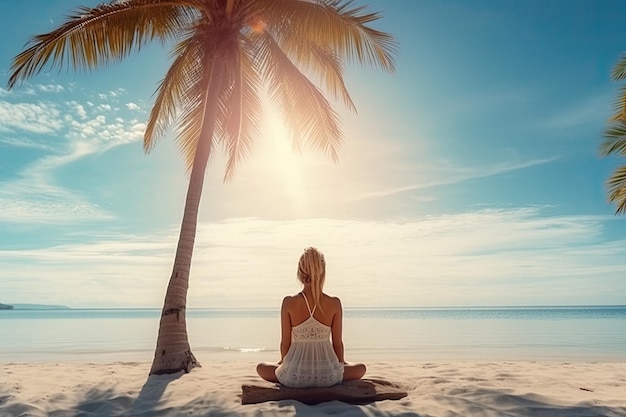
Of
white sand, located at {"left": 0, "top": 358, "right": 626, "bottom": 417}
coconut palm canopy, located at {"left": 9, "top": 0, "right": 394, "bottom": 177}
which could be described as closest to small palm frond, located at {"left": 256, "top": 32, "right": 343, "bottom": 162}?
coconut palm canopy, located at {"left": 9, "top": 0, "right": 394, "bottom": 177}

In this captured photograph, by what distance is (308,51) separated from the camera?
39.7 feet

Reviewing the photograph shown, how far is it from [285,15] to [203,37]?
67.0 inches

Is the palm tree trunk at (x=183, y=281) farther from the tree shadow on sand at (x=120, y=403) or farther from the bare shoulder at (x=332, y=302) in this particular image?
the bare shoulder at (x=332, y=302)

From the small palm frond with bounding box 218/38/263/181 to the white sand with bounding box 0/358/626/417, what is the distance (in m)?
5.81

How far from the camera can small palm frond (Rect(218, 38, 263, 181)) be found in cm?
1227

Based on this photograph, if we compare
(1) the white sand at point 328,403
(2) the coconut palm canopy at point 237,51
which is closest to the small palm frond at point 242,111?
(2) the coconut palm canopy at point 237,51

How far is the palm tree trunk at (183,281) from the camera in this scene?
8938 mm

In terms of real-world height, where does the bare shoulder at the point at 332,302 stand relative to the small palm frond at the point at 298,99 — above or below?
below

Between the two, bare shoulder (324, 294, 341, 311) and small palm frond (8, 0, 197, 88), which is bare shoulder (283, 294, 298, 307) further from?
small palm frond (8, 0, 197, 88)

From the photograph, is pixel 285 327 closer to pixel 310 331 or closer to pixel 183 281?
pixel 310 331

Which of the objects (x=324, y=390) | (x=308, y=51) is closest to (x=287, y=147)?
(x=308, y=51)

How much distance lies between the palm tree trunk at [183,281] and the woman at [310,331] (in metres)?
3.50

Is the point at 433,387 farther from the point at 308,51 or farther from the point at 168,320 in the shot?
the point at 308,51

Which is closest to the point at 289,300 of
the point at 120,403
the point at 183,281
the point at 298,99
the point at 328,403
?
the point at 328,403
